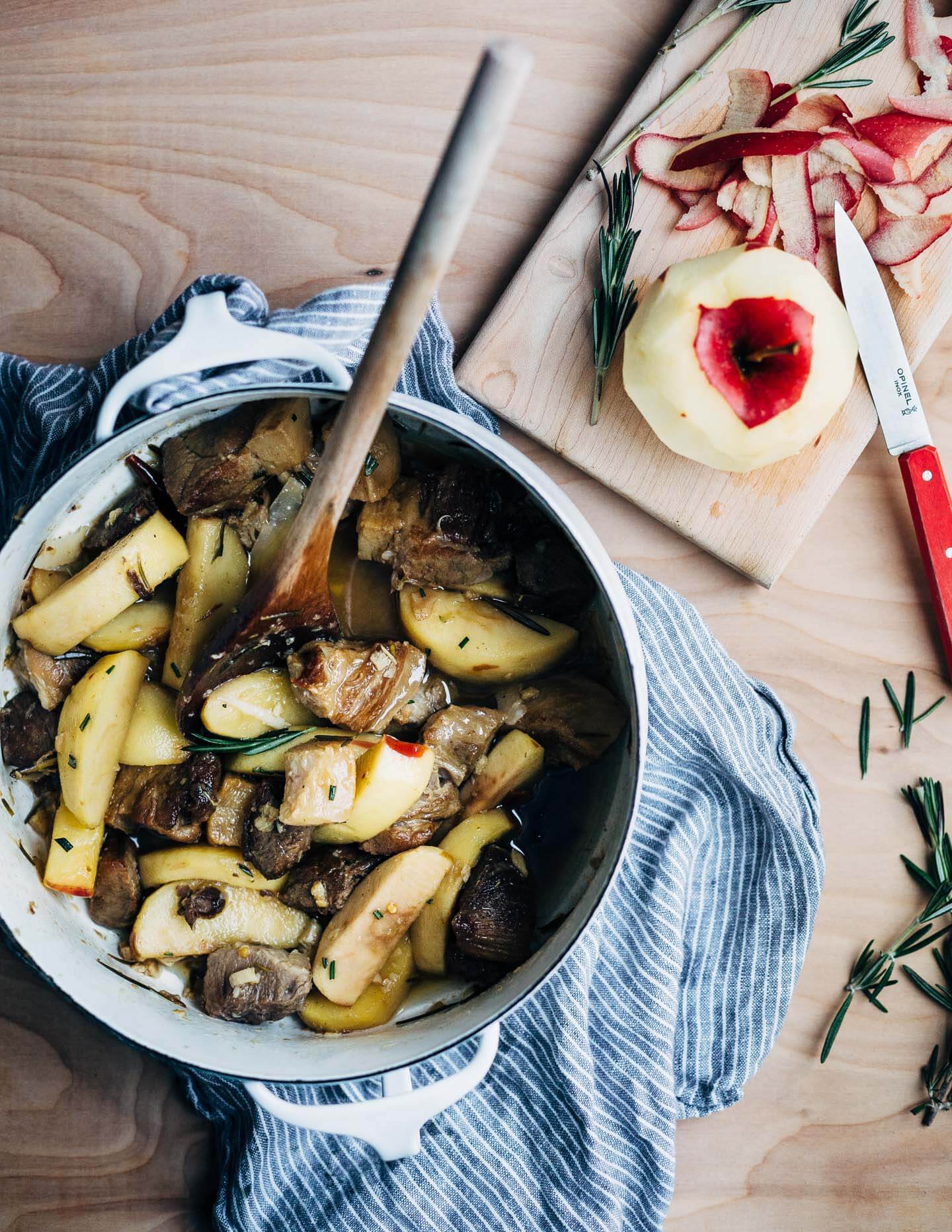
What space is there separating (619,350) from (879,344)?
41 centimetres

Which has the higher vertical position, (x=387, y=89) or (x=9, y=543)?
(x=387, y=89)

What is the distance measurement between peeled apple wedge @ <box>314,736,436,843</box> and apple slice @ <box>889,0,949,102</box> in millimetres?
1306

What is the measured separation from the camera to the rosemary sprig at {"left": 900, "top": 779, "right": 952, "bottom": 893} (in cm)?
149

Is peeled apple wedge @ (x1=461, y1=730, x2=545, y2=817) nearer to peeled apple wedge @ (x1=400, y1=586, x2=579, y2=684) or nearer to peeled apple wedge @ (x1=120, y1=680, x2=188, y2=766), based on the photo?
peeled apple wedge @ (x1=400, y1=586, x2=579, y2=684)

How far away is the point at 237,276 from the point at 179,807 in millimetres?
772

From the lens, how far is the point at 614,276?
1386 mm

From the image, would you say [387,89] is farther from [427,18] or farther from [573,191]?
[573,191]

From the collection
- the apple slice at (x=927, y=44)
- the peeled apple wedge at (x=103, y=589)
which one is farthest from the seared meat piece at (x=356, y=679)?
the apple slice at (x=927, y=44)

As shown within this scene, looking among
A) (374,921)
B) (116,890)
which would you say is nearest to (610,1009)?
(374,921)

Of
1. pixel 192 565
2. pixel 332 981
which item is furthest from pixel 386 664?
pixel 332 981

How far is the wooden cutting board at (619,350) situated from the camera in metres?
1.43

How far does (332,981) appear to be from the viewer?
1.29 metres

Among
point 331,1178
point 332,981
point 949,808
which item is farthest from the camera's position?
point 949,808

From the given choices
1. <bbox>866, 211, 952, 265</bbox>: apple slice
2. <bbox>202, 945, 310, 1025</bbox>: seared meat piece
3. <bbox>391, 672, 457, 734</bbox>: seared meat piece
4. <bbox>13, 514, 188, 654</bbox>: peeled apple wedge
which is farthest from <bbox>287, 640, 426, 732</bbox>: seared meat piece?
<bbox>866, 211, 952, 265</bbox>: apple slice
